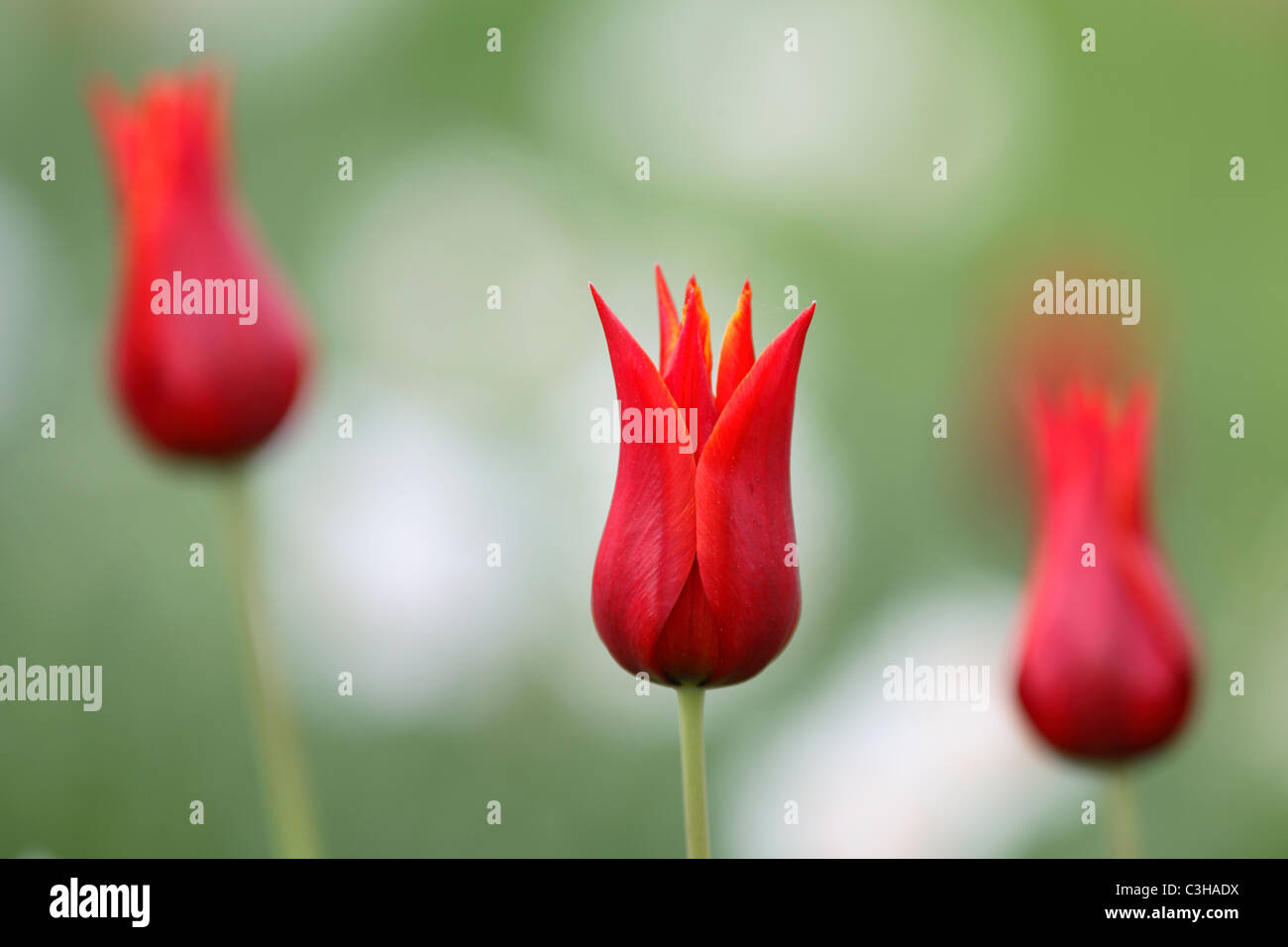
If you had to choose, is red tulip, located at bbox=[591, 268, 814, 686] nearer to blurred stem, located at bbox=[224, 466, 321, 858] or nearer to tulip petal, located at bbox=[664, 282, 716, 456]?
tulip petal, located at bbox=[664, 282, 716, 456]

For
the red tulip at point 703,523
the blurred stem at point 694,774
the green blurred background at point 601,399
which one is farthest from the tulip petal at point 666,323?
the green blurred background at point 601,399

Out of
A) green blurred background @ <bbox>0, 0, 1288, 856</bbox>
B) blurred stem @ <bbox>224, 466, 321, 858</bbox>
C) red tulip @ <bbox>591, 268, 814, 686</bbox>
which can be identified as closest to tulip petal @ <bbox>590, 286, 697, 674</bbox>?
red tulip @ <bbox>591, 268, 814, 686</bbox>

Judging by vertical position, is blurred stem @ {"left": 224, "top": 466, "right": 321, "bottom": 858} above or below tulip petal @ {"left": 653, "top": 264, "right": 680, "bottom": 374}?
below

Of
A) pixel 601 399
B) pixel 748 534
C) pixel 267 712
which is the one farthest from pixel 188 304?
pixel 601 399

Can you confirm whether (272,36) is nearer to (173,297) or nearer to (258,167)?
(258,167)

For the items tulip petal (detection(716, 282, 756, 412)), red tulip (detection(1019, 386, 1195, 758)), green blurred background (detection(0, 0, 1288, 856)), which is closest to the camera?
tulip petal (detection(716, 282, 756, 412))

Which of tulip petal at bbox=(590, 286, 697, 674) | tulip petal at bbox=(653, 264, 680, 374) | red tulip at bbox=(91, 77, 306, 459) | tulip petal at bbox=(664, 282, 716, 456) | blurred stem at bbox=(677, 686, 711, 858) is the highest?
red tulip at bbox=(91, 77, 306, 459)

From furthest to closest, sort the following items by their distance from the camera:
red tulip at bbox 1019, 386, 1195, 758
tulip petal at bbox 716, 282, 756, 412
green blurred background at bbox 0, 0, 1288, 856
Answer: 1. green blurred background at bbox 0, 0, 1288, 856
2. red tulip at bbox 1019, 386, 1195, 758
3. tulip petal at bbox 716, 282, 756, 412
